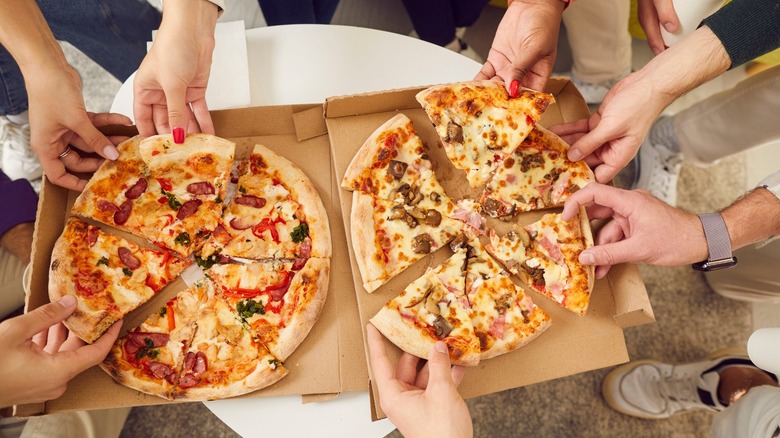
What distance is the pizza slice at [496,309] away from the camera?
7.69 ft

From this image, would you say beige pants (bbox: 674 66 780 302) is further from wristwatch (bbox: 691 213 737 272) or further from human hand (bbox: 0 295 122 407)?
human hand (bbox: 0 295 122 407)

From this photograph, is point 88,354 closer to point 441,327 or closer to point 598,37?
point 441,327

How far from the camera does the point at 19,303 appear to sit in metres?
2.99

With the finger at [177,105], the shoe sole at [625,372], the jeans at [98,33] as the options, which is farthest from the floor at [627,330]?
the finger at [177,105]

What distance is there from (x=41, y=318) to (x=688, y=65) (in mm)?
2793

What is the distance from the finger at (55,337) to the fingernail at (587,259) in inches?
87.3

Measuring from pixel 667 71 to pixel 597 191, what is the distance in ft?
2.02

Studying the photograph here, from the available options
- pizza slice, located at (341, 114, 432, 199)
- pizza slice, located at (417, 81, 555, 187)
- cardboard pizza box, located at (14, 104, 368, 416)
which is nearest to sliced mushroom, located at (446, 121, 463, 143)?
pizza slice, located at (417, 81, 555, 187)

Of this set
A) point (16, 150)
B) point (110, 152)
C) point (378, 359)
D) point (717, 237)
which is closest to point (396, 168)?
point (378, 359)

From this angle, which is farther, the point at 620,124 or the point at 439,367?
the point at 620,124

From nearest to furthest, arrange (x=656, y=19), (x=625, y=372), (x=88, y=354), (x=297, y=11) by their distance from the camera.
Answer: (x=88, y=354) → (x=656, y=19) → (x=297, y=11) → (x=625, y=372)

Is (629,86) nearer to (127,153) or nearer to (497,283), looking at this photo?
(497,283)

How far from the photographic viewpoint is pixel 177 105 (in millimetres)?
2271

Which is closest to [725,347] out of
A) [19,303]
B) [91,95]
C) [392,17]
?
[392,17]
